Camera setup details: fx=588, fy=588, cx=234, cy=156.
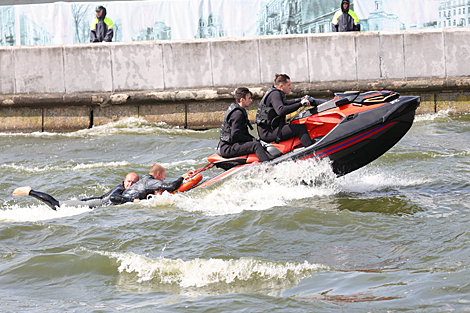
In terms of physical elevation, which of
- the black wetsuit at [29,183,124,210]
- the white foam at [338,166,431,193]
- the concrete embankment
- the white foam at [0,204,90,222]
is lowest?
the white foam at [0,204,90,222]

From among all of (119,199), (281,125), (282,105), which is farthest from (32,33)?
(282,105)

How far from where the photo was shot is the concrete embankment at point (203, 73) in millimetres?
13445

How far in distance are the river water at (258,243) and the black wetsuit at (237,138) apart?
26 centimetres

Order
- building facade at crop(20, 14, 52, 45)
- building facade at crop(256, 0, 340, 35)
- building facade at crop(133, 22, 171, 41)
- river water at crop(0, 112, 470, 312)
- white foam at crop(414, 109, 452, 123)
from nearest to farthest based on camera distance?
river water at crop(0, 112, 470, 312) → white foam at crop(414, 109, 452, 123) → building facade at crop(256, 0, 340, 35) → building facade at crop(133, 22, 171, 41) → building facade at crop(20, 14, 52, 45)

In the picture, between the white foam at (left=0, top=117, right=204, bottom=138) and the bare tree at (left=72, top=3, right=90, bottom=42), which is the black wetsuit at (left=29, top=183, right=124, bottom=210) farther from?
the bare tree at (left=72, top=3, right=90, bottom=42)

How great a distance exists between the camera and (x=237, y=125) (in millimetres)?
7676

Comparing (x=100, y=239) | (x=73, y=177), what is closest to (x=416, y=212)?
(x=100, y=239)

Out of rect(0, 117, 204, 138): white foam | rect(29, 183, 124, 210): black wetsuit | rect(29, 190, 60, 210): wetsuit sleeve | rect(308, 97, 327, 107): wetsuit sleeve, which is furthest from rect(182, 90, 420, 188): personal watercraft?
rect(0, 117, 204, 138): white foam

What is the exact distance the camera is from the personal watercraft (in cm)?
732

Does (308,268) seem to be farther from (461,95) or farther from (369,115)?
(461,95)

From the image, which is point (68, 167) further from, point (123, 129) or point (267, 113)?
point (267, 113)

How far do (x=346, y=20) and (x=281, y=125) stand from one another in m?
6.92

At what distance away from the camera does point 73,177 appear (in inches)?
397

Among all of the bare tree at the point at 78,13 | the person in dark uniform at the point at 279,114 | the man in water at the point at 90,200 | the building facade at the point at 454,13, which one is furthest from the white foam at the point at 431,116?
the bare tree at the point at 78,13
